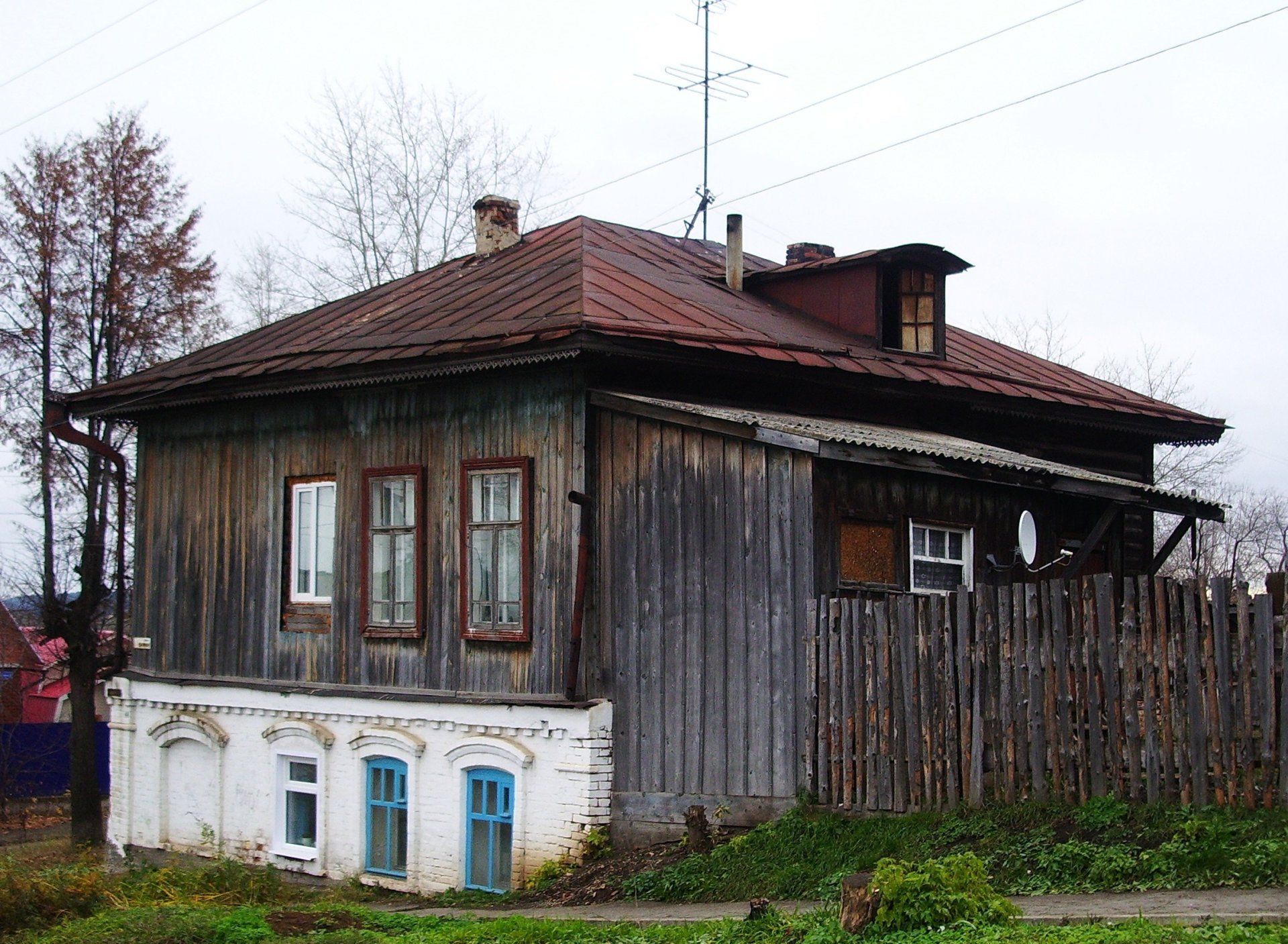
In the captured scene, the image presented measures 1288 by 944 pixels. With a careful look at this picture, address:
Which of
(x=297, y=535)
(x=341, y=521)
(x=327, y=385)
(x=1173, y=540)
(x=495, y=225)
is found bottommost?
(x=1173, y=540)

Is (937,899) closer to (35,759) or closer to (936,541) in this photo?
(936,541)

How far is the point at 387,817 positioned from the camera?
14305mm

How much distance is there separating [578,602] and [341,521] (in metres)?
3.59

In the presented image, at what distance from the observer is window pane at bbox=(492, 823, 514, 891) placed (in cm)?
1303

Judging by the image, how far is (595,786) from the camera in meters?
12.4

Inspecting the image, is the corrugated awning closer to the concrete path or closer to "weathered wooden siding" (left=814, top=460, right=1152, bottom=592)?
"weathered wooden siding" (left=814, top=460, right=1152, bottom=592)

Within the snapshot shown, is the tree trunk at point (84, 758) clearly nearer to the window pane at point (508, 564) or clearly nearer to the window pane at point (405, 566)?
the window pane at point (405, 566)

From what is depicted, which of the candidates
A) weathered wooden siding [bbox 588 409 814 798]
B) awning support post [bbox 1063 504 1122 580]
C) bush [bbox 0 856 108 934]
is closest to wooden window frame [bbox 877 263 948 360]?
awning support post [bbox 1063 504 1122 580]

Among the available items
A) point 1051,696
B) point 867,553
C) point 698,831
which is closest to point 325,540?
point 698,831

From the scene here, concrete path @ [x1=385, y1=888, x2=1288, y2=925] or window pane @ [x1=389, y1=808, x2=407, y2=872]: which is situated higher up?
concrete path @ [x1=385, y1=888, x2=1288, y2=925]

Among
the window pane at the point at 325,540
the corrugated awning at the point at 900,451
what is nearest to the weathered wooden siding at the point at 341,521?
the window pane at the point at 325,540

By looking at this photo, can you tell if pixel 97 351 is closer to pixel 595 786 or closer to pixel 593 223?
pixel 593 223

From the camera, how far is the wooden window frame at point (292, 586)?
1531cm

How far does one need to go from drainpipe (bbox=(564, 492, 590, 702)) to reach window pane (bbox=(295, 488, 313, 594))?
4.06 metres
